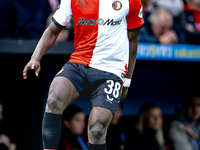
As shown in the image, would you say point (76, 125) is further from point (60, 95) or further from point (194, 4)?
point (194, 4)

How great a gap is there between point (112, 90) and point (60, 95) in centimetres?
46

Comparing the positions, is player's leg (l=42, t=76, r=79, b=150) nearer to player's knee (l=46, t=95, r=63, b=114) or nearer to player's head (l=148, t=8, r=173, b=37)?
player's knee (l=46, t=95, r=63, b=114)

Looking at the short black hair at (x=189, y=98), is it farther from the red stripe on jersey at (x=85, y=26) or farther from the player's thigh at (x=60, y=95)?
the player's thigh at (x=60, y=95)

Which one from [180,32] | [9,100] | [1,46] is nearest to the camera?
[1,46]

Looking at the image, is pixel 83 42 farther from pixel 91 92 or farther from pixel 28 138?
pixel 28 138

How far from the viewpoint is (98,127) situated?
7.22ft

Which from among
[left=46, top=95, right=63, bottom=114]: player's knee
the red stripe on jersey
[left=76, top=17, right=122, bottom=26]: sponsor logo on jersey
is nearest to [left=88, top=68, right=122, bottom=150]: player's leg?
the red stripe on jersey

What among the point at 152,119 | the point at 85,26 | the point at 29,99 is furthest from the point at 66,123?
the point at 85,26

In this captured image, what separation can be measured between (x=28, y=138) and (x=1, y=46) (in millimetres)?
2009

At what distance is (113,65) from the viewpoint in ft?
8.02

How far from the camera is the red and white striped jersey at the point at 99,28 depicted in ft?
7.85

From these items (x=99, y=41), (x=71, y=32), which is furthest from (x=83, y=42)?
(x=71, y=32)

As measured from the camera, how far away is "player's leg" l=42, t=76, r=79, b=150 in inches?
84.4

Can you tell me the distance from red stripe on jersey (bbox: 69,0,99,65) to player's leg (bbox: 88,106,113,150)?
1.48 ft
